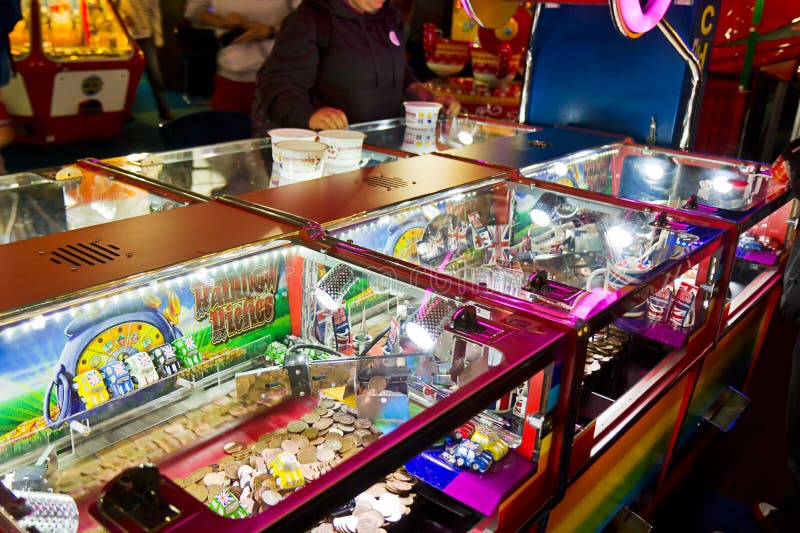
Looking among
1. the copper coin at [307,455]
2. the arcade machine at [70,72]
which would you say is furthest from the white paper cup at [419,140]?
the arcade machine at [70,72]

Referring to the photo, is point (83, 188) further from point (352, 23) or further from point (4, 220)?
point (352, 23)

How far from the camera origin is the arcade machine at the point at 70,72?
21.1 ft

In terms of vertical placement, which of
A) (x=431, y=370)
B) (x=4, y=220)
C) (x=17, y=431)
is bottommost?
(x=17, y=431)

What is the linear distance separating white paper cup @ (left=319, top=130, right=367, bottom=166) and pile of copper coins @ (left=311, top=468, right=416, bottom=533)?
1.09m

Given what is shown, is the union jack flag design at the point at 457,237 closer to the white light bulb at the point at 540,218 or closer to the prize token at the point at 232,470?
the white light bulb at the point at 540,218

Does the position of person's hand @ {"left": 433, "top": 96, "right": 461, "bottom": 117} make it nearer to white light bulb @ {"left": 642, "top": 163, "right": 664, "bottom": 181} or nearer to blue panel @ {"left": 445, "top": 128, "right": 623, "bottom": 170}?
blue panel @ {"left": 445, "top": 128, "right": 623, "bottom": 170}

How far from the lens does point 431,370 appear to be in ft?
4.54

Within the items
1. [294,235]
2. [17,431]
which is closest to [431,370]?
[294,235]

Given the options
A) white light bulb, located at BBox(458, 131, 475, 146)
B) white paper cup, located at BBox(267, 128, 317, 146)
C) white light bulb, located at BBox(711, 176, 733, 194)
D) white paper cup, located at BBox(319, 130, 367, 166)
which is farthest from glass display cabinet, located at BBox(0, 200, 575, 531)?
white light bulb, located at BBox(711, 176, 733, 194)

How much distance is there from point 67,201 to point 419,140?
1.31 meters

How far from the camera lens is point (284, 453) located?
1.38 meters

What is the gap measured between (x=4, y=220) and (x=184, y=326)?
61 cm

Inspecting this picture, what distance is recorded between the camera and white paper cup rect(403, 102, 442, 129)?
8.54ft

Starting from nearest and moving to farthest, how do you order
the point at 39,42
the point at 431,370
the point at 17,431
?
the point at 17,431 → the point at 431,370 → the point at 39,42
